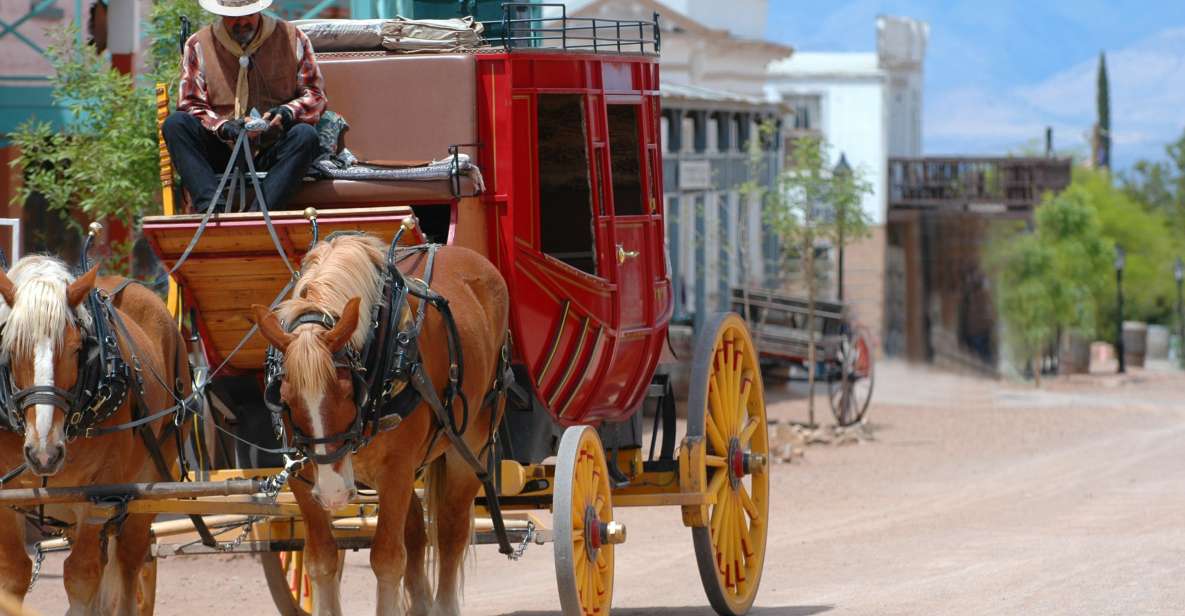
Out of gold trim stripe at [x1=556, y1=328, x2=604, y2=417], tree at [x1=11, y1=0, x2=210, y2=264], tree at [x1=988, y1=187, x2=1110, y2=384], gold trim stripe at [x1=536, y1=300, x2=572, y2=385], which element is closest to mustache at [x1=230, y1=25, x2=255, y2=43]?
gold trim stripe at [x1=536, y1=300, x2=572, y2=385]

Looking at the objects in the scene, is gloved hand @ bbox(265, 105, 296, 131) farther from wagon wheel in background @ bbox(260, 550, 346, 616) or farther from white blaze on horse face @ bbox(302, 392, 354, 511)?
wagon wheel in background @ bbox(260, 550, 346, 616)

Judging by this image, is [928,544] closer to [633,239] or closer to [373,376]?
[633,239]

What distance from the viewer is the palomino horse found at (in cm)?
661

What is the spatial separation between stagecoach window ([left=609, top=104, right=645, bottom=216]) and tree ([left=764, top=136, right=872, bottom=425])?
14285 millimetres

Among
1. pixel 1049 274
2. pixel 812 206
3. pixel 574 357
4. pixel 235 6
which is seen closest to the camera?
pixel 235 6

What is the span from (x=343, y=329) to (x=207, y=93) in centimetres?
222

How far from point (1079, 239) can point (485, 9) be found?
27294 mm

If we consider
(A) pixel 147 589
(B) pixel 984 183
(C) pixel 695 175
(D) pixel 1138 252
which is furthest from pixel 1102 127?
(A) pixel 147 589

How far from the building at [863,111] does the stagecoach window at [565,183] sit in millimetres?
28683

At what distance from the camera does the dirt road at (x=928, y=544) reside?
9.95 meters

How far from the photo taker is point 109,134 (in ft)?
40.4

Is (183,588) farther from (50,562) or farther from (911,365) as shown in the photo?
(911,365)

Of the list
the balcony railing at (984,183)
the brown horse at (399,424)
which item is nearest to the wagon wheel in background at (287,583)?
the brown horse at (399,424)

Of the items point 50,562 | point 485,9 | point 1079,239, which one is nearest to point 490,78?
point 485,9
